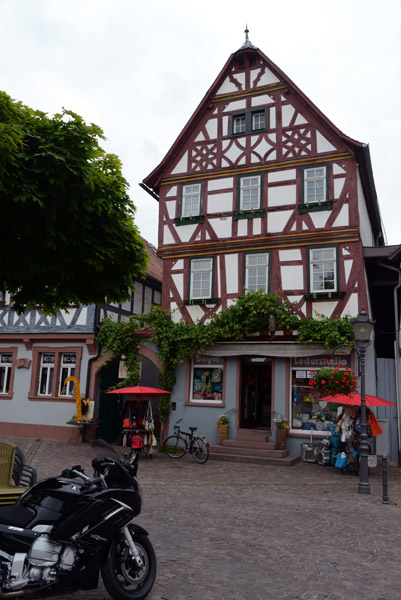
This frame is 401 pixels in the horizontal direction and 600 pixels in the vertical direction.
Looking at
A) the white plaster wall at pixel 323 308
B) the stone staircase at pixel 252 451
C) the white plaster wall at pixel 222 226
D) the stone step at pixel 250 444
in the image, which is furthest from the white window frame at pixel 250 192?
the stone step at pixel 250 444

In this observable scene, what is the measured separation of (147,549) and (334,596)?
1887mm

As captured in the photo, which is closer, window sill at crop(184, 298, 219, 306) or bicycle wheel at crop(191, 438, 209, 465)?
bicycle wheel at crop(191, 438, 209, 465)

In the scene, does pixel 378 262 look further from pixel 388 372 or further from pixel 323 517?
pixel 323 517

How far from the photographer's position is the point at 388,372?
16.5m

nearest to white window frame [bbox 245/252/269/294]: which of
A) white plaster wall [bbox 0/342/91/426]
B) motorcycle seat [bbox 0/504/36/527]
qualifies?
white plaster wall [bbox 0/342/91/426]

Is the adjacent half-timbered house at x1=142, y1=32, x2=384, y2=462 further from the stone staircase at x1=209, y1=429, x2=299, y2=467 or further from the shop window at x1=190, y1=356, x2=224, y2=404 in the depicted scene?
the stone staircase at x1=209, y1=429, x2=299, y2=467

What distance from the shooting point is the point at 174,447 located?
1662cm

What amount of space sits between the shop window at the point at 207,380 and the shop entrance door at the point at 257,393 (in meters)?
1.00

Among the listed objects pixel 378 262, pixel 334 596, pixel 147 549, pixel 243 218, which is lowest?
pixel 334 596

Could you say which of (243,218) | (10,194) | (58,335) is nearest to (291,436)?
(243,218)

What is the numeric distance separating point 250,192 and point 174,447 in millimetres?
8759

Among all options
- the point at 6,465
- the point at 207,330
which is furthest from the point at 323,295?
the point at 6,465

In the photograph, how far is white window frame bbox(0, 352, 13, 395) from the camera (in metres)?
20.9

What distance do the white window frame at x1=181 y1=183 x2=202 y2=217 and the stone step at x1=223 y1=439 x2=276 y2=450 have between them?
7807mm
